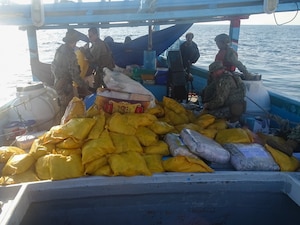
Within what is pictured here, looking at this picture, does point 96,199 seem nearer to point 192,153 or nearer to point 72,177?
point 72,177

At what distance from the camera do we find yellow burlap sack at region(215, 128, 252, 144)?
3.51m

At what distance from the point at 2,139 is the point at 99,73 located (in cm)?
241

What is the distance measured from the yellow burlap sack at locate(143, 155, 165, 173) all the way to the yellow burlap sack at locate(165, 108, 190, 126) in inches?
41.1

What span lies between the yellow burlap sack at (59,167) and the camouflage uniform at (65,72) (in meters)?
2.09

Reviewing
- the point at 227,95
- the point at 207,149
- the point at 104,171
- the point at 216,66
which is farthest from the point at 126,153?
the point at 216,66

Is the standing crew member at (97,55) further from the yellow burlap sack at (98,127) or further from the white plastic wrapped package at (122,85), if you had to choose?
the yellow burlap sack at (98,127)

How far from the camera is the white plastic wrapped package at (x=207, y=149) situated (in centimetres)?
313

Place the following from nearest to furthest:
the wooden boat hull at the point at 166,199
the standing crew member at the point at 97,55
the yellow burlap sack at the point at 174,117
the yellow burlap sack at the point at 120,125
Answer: the wooden boat hull at the point at 166,199 < the yellow burlap sack at the point at 120,125 < the yellow burlap sack at the point at 174,117 < the standing crew member at the point at 97,55

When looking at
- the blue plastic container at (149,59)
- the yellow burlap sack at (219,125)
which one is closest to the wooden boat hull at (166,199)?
the yellow burlap sack at (219,125)

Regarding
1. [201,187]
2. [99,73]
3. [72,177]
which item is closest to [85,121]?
[72,177]

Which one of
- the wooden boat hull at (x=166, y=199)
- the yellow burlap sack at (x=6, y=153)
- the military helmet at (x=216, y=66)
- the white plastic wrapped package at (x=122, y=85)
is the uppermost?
the military helmet at (x=216, y=66)

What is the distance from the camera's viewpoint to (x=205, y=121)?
4.07 meters

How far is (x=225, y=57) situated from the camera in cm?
551

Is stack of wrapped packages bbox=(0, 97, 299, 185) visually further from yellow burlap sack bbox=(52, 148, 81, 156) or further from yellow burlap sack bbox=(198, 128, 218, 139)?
yellow burlap sack bbox=(198, 128, 218, 139)
